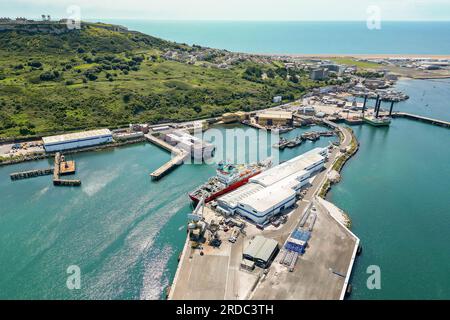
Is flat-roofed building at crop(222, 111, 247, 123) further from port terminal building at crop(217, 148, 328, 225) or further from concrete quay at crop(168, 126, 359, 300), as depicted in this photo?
concrete quay at crop(168, 126, 359, 300)

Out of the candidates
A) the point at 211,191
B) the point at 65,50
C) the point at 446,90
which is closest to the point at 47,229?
the point at 211,191

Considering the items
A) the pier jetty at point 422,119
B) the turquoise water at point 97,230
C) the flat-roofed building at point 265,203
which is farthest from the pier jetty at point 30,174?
the pier jetty at point 422,119

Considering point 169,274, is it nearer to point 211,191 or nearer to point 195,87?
point 211,191

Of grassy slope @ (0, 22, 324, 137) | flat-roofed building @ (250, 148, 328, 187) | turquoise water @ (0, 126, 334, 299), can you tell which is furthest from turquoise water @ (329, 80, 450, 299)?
grassy slope @ (0, 22, 324, 137)

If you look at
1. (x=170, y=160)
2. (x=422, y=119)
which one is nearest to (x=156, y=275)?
(x=170, y=160)

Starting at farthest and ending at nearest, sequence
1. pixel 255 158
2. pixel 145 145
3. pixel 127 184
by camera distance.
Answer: pixel 145 145, pixel 255 158, pixel 127 184
